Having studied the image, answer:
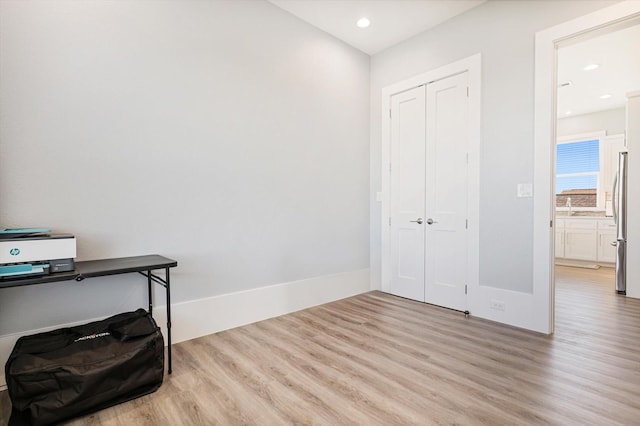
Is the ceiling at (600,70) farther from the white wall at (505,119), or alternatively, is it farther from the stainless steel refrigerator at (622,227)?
the stainless steel refrigerator at (622,227)

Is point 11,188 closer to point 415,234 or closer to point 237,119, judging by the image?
point 237,119

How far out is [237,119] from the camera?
9.78ft

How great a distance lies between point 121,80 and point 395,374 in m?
2.75

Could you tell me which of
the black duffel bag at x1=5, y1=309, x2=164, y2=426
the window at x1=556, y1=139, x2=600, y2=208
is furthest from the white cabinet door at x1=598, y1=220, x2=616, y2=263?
the black duffel bag at x1=5, y1=309, x2=164, y2=426

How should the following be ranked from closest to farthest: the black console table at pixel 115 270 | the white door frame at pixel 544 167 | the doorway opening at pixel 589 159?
Result: the black console table at pixel 115 270 < the white door frame at pixel 544 167 < the doorway opening at pixel 589 159

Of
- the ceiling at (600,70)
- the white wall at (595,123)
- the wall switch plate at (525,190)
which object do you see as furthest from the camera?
the white wall at (595,123)

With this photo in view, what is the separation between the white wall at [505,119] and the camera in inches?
114

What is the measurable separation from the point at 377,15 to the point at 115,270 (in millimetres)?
3271

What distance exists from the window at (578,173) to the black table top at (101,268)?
7.48 meters

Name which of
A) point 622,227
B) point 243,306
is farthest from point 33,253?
point 622,227

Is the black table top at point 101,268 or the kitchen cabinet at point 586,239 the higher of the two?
the black table top at point 101,268

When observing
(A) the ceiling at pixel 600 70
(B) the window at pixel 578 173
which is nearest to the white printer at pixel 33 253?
(A) the ceiling at pixel 600 70

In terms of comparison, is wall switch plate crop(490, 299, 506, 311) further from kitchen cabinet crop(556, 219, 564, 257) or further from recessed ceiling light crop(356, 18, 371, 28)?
kitchen cabinet crop(556, 219, 564, 257)

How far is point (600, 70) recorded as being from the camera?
451cm
